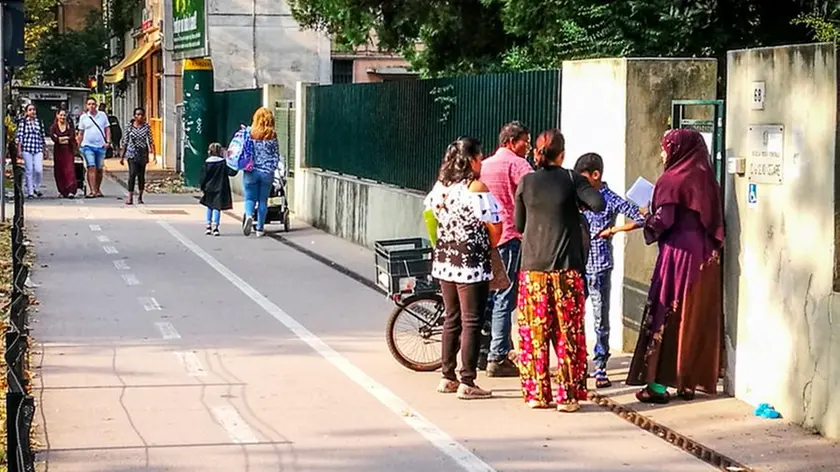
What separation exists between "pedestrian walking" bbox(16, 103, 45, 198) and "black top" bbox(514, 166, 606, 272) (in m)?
18.8

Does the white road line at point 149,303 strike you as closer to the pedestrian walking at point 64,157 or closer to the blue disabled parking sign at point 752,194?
the blue disabled parking sign at point 752,194

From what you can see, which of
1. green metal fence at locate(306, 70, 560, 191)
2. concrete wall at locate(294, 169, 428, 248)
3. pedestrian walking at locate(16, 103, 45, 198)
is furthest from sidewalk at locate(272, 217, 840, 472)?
→ pedestrian walking at locate(16, 103, 45, 198)

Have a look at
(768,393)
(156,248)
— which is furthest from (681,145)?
(156,248)

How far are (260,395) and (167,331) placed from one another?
2.71m

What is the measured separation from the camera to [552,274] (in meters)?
8.59

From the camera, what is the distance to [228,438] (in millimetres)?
7938

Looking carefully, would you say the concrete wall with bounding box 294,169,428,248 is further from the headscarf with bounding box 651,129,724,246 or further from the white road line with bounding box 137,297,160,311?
the headscarf with bounding box 651,129,724,246

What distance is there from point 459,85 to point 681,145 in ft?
21.2

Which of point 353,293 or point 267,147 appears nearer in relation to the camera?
point 353,293

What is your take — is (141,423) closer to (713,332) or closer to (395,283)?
(395,283)

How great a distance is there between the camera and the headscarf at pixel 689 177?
8.56 metres

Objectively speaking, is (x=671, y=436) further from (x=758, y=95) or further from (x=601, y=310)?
(x=758, y=95)

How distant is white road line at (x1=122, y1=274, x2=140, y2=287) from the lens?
14.6 m

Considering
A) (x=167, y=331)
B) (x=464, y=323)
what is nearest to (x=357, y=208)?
(x=167, y=331)
